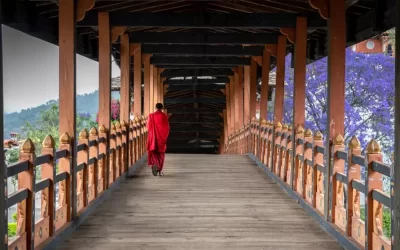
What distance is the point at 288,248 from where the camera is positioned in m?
4.71

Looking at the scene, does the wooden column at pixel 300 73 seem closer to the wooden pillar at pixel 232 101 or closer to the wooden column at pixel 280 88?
the wooden column at pixel 280 88

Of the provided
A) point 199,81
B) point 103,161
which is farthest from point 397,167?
point 199,81

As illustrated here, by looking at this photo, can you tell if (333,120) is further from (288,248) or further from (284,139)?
(284,139)

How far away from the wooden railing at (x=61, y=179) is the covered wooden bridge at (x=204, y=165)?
13 mm

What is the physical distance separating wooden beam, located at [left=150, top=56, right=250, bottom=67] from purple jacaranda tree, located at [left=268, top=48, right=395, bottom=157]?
3.97m

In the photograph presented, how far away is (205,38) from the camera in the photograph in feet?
36.6

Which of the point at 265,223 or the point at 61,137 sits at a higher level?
the point at 61,137

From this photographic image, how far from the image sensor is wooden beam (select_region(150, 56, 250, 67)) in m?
15.1

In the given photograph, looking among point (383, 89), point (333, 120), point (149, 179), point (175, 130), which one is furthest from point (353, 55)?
point (333, 120)

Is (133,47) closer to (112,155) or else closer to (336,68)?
(112,155)

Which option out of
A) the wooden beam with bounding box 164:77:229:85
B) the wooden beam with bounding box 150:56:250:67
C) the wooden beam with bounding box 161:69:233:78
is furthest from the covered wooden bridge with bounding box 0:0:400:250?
the wooden beam with bounding box 164:77:229:85

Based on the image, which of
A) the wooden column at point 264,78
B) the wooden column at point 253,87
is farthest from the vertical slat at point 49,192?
the wooden column at point 253,87

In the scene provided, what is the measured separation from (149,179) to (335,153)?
14.4ft

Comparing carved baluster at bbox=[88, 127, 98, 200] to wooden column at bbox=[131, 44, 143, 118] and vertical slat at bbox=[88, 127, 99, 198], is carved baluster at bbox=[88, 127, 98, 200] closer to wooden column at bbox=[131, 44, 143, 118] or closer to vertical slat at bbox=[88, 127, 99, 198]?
vertical slat at bbox=[88, 127, 99, 198]
